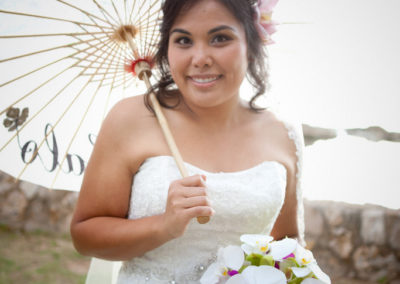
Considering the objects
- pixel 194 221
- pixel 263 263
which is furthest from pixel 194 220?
pixel 263 263

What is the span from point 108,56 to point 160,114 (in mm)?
507

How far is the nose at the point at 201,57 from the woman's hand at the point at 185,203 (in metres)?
0.54

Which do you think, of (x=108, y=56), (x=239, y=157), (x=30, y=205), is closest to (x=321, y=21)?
(x=239, y=157)

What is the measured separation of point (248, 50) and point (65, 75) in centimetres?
96

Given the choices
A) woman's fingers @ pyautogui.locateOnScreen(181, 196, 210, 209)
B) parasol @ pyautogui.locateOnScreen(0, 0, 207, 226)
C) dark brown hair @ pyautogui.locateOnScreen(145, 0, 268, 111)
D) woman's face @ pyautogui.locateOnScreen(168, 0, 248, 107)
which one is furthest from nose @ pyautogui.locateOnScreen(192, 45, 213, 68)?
woman's fingers @ pyautogui.locateOnScreen(181, 196, 210, 209)

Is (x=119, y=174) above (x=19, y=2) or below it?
below

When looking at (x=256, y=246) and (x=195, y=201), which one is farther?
(x=195, y=201)

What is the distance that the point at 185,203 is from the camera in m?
1.42

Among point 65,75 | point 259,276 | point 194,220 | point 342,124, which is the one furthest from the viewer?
point 342,124

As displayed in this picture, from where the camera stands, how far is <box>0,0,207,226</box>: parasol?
1727mm

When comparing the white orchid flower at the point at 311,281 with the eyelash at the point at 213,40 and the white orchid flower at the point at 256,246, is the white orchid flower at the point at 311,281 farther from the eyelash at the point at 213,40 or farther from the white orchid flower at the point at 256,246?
the eyelash at the point at 213,40

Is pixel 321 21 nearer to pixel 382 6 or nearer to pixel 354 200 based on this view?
A: pixel 382 6

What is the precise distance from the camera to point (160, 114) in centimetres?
A: 185

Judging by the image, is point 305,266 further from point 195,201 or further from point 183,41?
point 183,41
